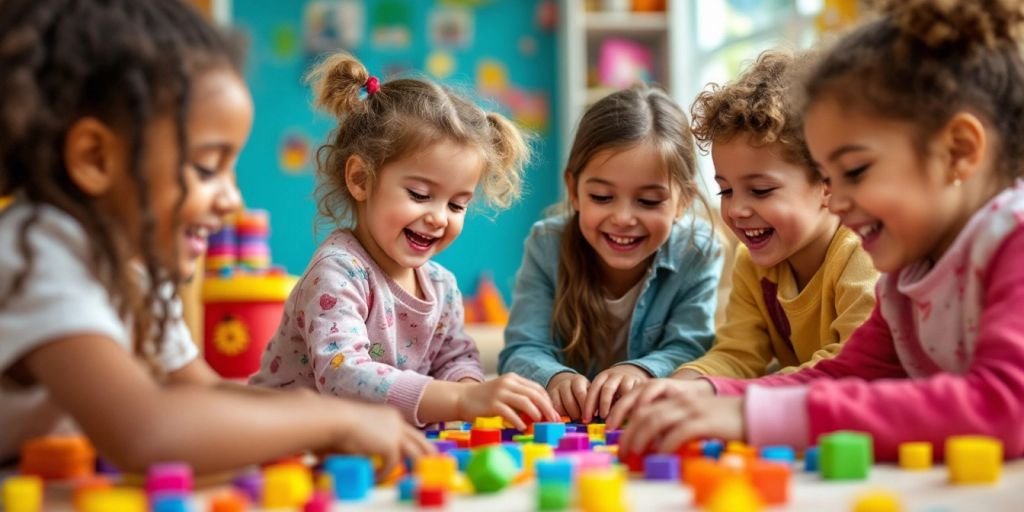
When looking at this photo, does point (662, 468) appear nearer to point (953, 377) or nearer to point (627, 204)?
point (953, 377)

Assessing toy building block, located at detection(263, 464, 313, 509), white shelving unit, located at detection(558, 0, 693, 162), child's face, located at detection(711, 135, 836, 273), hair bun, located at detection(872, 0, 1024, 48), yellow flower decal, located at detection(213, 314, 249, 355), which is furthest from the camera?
white shelving unit, located at detection(558, 0, 693, 162)

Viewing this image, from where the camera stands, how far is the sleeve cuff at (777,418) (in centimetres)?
109

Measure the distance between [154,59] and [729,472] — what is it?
0.67 meters

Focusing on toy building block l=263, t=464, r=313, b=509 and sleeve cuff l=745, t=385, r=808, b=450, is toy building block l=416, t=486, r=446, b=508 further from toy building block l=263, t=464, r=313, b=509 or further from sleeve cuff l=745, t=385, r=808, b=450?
sleeve cuff l=745, t=385, r=808, b=450

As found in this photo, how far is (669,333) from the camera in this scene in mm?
2023

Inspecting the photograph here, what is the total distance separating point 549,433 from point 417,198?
62 centimetres

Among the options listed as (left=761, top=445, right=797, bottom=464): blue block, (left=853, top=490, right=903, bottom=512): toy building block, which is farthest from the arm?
(left=853, top=490, right=903, bottom=512): toy building block

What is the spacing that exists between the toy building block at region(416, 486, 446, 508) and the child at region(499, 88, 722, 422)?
35.6 inches

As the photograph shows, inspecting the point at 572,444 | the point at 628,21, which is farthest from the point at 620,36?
the point at 572,444

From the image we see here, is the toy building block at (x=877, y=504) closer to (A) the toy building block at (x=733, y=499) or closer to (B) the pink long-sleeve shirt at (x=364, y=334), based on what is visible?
(A) the toy building block at (x=733, y=499)

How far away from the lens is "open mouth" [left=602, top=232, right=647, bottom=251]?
6.35 ft

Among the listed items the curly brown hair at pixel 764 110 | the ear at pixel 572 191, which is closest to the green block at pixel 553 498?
the curly brown hair at pixel 764 110

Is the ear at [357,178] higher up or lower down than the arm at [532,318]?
higher up

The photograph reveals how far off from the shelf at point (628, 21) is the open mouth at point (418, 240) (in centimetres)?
303
